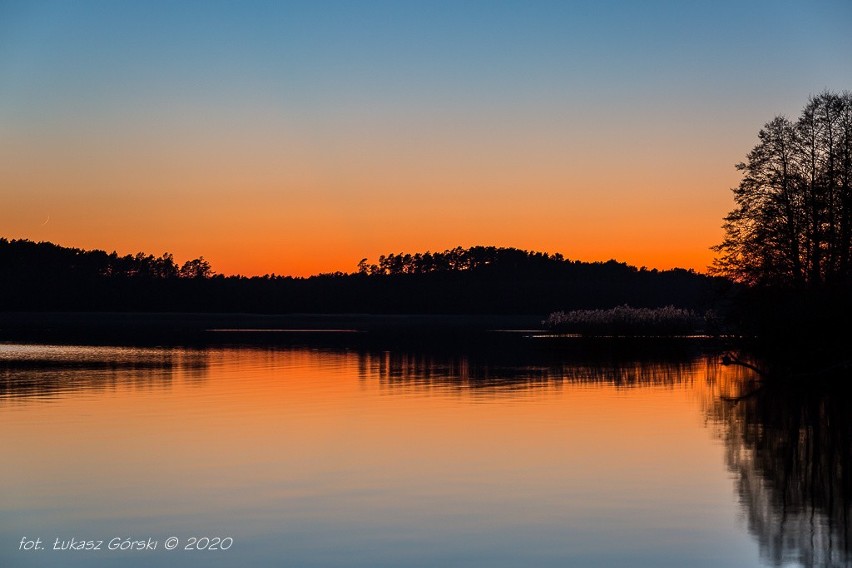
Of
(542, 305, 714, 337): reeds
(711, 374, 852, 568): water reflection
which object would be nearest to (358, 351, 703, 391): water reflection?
(711, 374, 852, 568): water reflection

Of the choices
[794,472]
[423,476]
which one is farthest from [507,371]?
[423,476]

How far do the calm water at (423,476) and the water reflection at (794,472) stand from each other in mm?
54

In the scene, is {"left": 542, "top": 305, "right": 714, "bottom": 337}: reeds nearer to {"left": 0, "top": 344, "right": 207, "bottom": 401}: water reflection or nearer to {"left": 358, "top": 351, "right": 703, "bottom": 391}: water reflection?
{"left": 358, "top": 351, "right": 703, "bottom": 391}: water reflection

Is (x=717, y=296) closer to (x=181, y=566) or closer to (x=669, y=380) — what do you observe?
(x=669, y=380)

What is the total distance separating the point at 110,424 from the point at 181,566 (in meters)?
12.3

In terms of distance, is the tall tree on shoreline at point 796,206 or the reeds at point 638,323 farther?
the reeds at point 638,323

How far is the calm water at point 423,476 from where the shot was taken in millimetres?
12156

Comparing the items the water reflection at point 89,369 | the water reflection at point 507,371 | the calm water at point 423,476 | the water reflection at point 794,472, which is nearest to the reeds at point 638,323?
the water reflection at point 507,371

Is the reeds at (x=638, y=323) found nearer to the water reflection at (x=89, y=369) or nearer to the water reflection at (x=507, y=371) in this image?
the water reflection at (x=507, y=371)

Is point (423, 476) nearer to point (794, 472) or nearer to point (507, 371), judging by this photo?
point (794, 472)

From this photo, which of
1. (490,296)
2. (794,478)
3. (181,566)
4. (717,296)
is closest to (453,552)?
(181,566)

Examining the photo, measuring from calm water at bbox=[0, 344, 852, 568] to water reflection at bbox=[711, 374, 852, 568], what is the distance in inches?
2.1

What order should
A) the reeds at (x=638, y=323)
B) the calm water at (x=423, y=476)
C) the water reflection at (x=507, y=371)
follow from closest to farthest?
the calm water at (x=423, y=476)
the water reflection at (x=507, y=371)
the reeds at (x=638, y=323)

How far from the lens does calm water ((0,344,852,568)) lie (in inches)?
479
